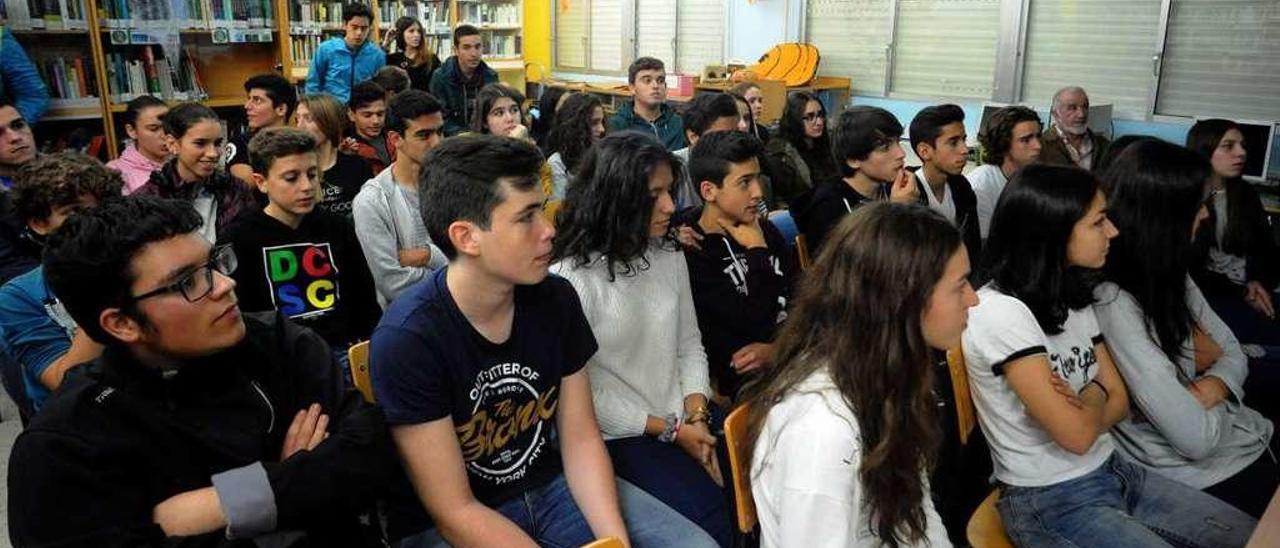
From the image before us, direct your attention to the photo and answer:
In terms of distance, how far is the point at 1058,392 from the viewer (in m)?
1.73

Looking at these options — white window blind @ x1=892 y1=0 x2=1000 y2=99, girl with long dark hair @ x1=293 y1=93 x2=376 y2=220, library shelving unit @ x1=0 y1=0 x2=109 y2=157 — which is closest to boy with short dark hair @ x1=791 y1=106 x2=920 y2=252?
girl with long dark hair @ x1=293 y1=93 x2=376 y2=220

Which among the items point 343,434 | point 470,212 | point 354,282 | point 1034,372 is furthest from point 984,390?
point 354,282

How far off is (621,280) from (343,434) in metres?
0.96

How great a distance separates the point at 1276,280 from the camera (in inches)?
137

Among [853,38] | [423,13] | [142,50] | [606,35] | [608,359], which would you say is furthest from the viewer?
[606,35]

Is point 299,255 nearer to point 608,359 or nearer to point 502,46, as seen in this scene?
point 608,359

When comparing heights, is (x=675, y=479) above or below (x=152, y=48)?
below

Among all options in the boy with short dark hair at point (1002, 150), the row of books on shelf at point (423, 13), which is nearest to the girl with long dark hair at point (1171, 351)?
the boy with short dark hair at point (1002, 150)

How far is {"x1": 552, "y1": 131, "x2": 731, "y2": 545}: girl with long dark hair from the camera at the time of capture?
2.12 metres

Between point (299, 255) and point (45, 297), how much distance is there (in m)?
0.70

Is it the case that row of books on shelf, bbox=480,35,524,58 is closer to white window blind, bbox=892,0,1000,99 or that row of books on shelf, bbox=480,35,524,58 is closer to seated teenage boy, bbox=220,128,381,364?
white window blind, bbox=892,0,1000,99

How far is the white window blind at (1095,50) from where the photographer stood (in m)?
5.55

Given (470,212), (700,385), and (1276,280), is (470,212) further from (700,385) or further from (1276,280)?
(1276,280)

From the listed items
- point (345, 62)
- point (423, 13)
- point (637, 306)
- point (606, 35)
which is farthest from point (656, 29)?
point (637, 306)
